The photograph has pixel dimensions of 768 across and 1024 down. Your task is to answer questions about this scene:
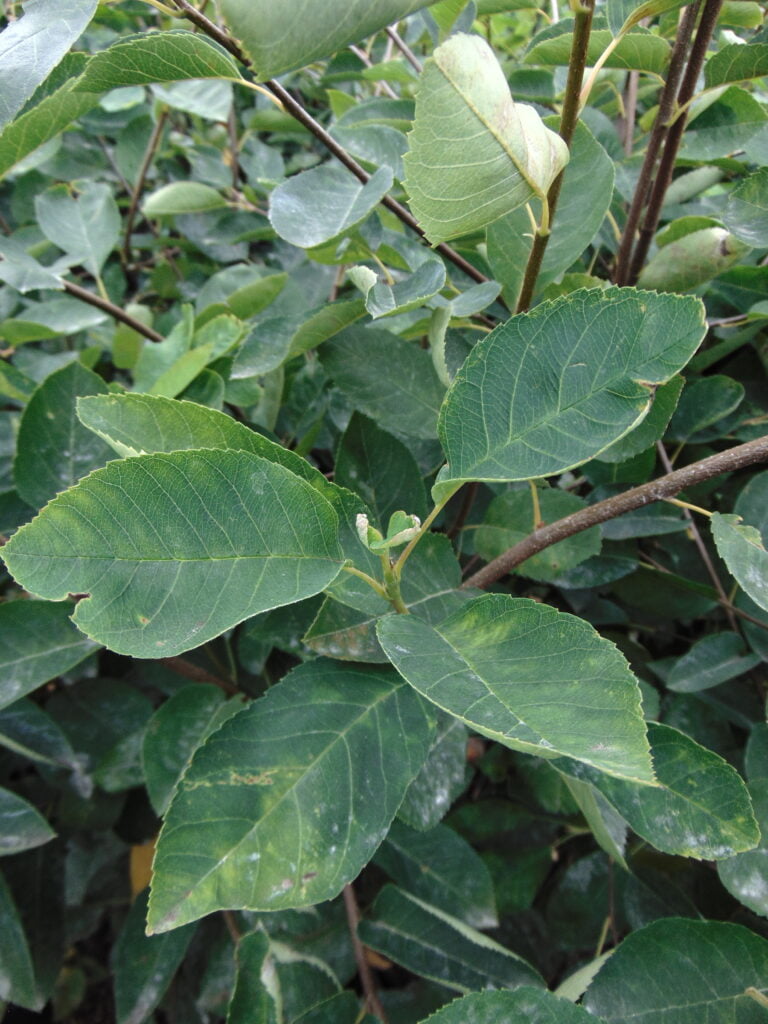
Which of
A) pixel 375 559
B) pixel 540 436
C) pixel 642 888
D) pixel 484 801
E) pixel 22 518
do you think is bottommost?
pixel 484 801

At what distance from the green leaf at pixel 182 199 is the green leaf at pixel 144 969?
3.80 ft

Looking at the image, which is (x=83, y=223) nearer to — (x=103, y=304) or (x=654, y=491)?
(x=103, y=304)

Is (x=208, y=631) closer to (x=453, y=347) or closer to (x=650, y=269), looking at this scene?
(x=453, y=347)

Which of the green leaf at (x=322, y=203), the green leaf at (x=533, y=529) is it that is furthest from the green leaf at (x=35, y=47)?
the green leaf at (x=533, y=529)

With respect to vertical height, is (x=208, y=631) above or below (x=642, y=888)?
above

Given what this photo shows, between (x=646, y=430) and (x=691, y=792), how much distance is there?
346mm

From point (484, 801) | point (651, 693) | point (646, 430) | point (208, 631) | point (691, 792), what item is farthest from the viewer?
point (484, 801)

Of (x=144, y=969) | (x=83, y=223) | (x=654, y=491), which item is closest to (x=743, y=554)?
(x=654, y=491)

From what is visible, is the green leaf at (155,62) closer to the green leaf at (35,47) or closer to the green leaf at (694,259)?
the green leaf at (35,47)

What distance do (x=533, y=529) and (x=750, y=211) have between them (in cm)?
39

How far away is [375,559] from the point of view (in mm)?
662

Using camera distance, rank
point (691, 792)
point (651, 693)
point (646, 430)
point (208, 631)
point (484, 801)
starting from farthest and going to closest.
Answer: point (484, 801) → point (651, 693) → point (646, 430) → point (691, 792) → point (208, 631)

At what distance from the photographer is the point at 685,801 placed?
62 cm

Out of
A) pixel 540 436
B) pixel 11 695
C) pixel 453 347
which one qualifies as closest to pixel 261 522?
pixel 540 436
